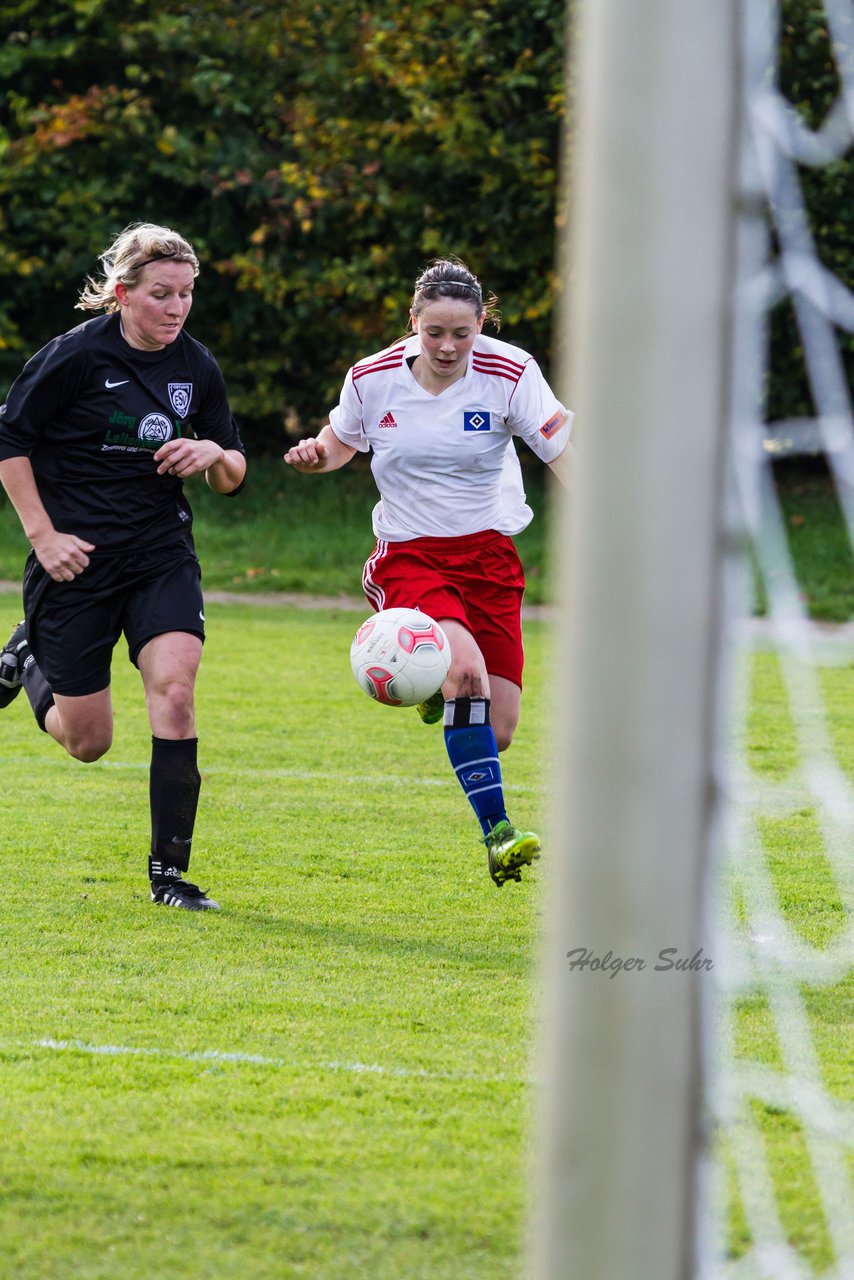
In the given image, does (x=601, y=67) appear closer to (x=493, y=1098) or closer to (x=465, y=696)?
(x=493, y=1098)

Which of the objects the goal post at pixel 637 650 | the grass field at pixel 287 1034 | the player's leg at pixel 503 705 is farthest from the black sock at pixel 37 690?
the goal post at pixel 637 650

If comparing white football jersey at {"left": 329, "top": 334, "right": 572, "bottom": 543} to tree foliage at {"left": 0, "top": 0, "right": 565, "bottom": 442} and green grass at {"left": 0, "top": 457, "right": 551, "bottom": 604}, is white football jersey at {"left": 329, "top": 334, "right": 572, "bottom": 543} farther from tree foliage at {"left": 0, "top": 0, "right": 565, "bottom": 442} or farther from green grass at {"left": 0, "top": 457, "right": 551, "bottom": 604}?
tree foliage at {"left": 0, "top": 0, "right": 565, "bottom": 442}

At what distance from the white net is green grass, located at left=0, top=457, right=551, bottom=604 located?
31.5 feet

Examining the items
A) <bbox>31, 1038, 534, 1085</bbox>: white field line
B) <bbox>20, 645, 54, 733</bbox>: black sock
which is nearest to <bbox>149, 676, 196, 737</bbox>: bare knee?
<bbox>20, 645, 54, 733</bbox>: black sock

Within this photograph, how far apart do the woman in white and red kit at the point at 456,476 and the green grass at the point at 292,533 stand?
8.67m

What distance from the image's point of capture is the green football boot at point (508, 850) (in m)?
4.69

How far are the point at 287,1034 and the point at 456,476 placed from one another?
2204 mm

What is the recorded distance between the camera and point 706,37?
1614 mm

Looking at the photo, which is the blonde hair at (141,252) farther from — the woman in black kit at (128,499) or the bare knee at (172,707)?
the bare knee at (172,707)

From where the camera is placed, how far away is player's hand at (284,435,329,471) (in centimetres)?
508

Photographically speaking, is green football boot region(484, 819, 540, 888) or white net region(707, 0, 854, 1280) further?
green football boot region(484, 819, 540, 888)

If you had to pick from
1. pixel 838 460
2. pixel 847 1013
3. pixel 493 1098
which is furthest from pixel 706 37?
pixel 847 1013

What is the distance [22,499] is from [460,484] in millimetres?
1350

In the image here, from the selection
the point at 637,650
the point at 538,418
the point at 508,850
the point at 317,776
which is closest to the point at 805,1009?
the point at 508,850
